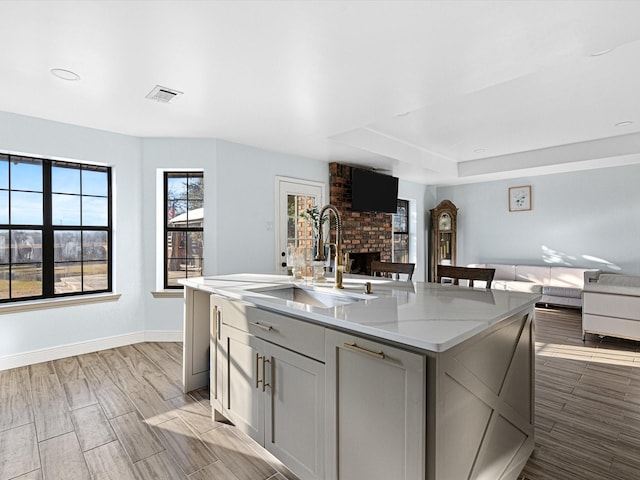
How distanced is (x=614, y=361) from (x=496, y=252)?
377 cm

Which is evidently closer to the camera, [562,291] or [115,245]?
[115,245]

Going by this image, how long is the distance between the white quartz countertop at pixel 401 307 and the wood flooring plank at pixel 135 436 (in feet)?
3.19

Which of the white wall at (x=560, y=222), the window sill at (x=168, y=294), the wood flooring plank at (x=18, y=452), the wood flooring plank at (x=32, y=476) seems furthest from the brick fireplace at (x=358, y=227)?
the wood flooring plank at (x=32, y=476)

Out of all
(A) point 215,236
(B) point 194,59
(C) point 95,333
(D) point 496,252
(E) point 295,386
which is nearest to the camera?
(E) point 295,386

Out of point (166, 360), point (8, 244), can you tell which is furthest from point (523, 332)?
point (8, 244)

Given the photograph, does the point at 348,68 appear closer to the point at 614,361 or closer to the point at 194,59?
the point at 194,59

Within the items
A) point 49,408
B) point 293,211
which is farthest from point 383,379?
point 293,211

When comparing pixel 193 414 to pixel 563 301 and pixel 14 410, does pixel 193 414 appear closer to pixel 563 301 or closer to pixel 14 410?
pixel 14 410

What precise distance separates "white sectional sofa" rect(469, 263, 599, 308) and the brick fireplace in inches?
83.9

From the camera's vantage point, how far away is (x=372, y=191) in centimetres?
585

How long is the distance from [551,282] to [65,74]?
7054 millimetres

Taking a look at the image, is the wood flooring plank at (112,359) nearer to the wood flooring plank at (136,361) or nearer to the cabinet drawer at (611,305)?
the wood flooring plank at (136,361)

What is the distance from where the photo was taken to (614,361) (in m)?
3.49

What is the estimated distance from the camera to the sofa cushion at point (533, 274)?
6.15m
